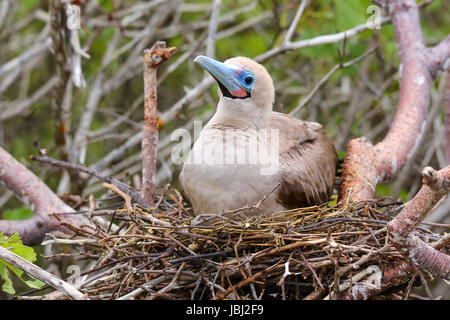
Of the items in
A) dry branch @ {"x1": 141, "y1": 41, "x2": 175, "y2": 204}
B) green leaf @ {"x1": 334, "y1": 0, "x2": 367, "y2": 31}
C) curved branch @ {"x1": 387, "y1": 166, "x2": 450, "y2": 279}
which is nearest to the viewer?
curved branch @ {"x1": 387, "y1": 166, "x2": 450, "y2": 279}

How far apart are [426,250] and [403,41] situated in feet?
8.46

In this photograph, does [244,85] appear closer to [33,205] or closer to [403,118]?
[403,118]

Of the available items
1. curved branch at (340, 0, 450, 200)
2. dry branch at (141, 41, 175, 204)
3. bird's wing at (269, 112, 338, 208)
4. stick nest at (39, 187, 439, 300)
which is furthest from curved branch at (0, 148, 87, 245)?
curved branch at (340, 0, 450, 200)

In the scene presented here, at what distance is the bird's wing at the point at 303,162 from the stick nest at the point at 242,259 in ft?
1.33

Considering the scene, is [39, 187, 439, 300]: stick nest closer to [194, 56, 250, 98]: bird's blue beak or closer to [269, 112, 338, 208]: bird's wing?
[269, 112, 338, 208]: bird's wing

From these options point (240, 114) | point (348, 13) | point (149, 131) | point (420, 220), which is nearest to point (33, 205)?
point (149, 131)

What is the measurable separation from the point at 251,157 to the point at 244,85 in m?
0.56

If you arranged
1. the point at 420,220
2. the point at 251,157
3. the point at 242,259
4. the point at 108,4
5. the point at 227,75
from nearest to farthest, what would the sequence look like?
the point at 420,220
the point at 242,259
the point at 251,157
the point at 227,75
the point at 108,4

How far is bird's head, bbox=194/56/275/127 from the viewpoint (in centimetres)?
400

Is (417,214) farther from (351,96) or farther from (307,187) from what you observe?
(351,96)

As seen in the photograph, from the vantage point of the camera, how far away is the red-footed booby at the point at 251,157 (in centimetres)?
374

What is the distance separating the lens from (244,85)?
4.10 m
